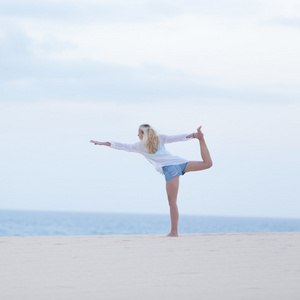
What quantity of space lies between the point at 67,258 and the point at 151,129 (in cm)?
283

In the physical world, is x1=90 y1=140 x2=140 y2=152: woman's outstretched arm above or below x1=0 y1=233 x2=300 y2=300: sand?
above

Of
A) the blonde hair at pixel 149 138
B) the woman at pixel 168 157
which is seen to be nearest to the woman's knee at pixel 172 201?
the woman at pixel 168 157

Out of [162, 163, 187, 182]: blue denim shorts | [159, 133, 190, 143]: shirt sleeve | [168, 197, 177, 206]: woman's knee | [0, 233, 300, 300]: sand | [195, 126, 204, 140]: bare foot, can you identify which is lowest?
[0, 233, 300, 300]: sand

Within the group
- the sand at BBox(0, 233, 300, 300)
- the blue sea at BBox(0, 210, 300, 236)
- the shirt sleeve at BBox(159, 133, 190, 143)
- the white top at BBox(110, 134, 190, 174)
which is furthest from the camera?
the blue sea at BBox(0, 210, 300, 236)

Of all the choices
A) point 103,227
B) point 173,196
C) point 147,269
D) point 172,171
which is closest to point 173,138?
point 172,171

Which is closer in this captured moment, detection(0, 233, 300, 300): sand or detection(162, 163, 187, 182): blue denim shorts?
detection(0, 233, 300, 300): sand

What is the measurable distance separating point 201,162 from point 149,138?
78 cm

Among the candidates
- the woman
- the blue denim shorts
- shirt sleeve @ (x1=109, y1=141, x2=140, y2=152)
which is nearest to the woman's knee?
the woman

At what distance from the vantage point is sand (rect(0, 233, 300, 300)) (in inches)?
169

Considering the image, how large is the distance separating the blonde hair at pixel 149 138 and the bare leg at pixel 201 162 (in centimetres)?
53

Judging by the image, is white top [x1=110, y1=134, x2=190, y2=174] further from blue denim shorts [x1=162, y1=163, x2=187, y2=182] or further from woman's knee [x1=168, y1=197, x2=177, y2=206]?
woman's knee [x1=168, y1=197, x2=177, y2=206]

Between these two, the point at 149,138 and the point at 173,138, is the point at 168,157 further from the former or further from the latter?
the point at 149,138

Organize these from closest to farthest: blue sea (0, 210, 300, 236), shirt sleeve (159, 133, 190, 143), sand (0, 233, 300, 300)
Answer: sand (0, 233, 300, 300) < shirt sleeve (159, 133, 190, 143) < blue sea (0, 210, 300, 236)

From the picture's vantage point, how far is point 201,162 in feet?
27.1
